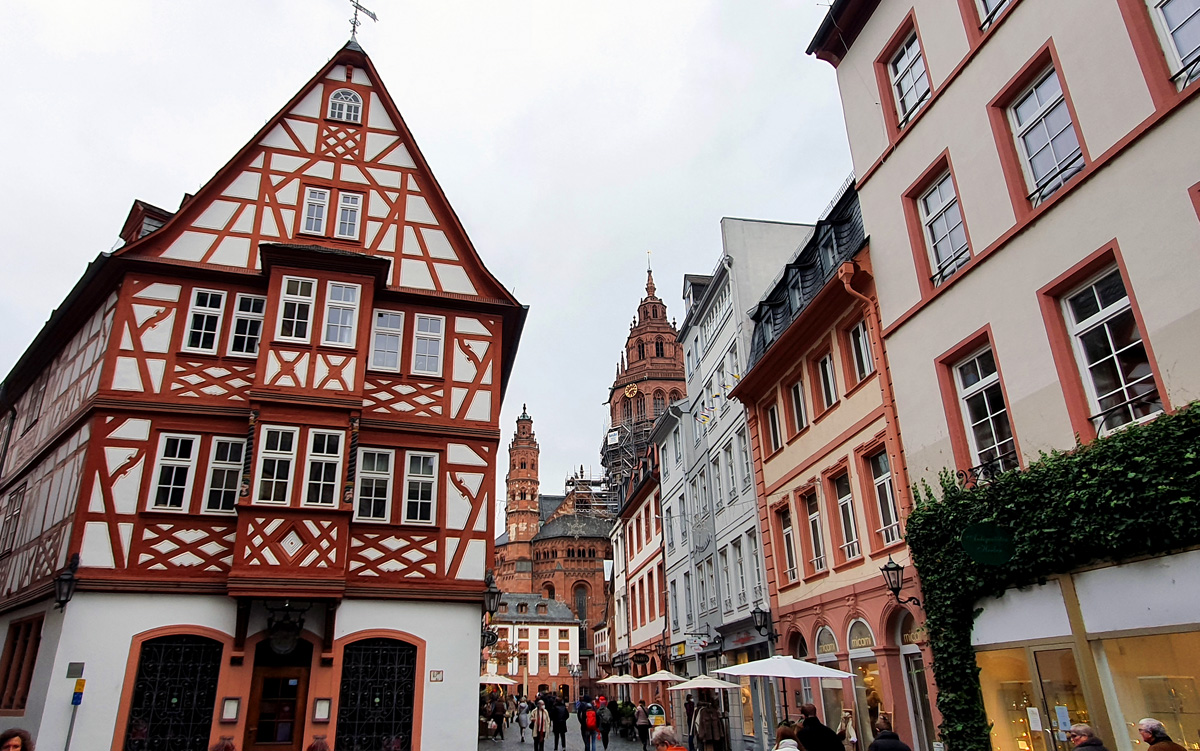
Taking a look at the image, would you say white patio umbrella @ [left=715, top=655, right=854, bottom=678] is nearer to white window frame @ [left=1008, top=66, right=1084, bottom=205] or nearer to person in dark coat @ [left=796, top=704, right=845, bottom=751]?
person in dark coat @ [left=796, top=704, right=845, bottom=751]

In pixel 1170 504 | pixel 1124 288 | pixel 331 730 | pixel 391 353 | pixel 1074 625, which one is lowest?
pixel 331 730

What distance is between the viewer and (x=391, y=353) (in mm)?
16844

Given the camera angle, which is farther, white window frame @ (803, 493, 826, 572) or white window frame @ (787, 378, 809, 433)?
white window frame @ (787, 378, 809, 433)

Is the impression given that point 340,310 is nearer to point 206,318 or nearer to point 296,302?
point 296,302

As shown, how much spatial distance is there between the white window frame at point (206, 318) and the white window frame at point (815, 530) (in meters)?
13.2

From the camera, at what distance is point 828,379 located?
17.2 m

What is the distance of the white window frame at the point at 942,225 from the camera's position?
12164mm

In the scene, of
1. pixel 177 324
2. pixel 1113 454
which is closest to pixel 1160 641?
pixel 1113 454

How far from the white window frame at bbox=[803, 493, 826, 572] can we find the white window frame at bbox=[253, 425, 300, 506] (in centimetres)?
1088

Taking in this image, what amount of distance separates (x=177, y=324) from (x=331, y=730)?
335 inches

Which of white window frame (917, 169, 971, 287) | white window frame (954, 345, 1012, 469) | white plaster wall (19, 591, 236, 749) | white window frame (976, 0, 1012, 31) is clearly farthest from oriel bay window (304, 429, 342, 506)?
white window frame (976, 0, 1012, 31)

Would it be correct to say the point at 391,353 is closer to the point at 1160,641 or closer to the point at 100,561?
the point at 100,561

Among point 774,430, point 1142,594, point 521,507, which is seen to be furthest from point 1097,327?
point 521,507

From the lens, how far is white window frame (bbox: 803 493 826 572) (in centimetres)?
1708
